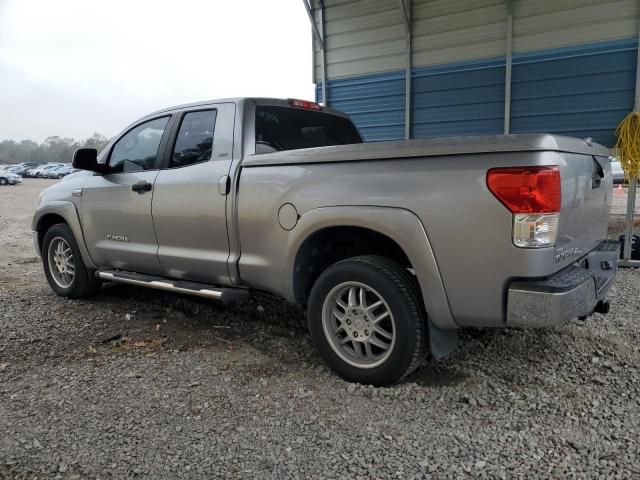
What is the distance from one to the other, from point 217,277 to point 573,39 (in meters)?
5.98

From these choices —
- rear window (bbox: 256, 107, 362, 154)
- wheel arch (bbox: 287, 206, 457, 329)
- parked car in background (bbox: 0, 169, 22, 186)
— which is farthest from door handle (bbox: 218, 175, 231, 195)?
parked car in background (bbox: 0, 169, 22, 186)

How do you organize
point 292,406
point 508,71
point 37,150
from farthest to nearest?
point 37,150, point 508,71, point 292,406

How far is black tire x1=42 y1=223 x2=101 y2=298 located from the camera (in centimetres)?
523

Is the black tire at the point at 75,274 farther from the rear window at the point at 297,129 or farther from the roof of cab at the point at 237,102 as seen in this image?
the rear window at the point at 297,129

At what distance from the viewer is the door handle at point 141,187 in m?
4.38

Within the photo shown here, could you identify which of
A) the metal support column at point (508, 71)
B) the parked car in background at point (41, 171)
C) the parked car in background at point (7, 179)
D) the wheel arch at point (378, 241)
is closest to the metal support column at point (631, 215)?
the metal support column at point (508, 71)

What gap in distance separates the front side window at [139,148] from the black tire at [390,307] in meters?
2.21

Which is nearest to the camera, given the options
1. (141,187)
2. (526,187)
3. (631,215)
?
(526,187)

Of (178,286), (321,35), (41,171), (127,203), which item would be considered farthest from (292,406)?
(41,171)

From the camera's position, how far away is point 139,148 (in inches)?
187

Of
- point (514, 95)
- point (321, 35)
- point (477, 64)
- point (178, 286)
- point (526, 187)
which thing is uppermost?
point (321, 35)

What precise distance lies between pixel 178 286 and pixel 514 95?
579 cm

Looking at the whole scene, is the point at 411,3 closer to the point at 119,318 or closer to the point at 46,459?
the point at 119,318

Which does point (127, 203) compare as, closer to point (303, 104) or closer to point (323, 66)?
point (303, 104)
